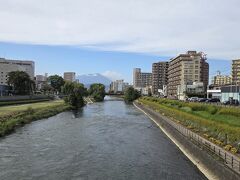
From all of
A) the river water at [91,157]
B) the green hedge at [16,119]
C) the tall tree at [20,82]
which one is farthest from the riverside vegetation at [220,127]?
the tall tree at [20,82]

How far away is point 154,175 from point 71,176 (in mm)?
6145

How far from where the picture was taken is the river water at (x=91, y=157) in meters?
28.0

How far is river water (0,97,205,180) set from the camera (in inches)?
1104

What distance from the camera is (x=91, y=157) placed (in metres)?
34.4

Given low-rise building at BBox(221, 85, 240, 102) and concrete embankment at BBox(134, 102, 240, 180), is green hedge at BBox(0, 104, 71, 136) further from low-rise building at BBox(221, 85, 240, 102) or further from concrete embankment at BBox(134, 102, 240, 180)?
low-rise building at BBox(221, 85, 240, 102)

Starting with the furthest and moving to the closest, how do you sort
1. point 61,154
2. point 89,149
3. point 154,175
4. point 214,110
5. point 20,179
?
point 214,110 < point 89,149 < point 61,154 < point 154,175 < point 20,179

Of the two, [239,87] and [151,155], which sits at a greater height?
[239,87]

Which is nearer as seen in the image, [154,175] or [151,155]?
[154,175]

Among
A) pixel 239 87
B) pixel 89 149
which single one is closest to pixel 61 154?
pixel 89 149

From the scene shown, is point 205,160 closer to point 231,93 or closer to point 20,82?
point 231,93

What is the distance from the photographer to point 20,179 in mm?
26156

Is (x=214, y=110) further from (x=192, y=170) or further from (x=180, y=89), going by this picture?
(x=180, y=89)

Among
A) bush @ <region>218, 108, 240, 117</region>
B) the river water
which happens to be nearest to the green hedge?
the river water

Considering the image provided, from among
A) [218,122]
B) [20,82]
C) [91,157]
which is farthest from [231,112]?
[20,82]
